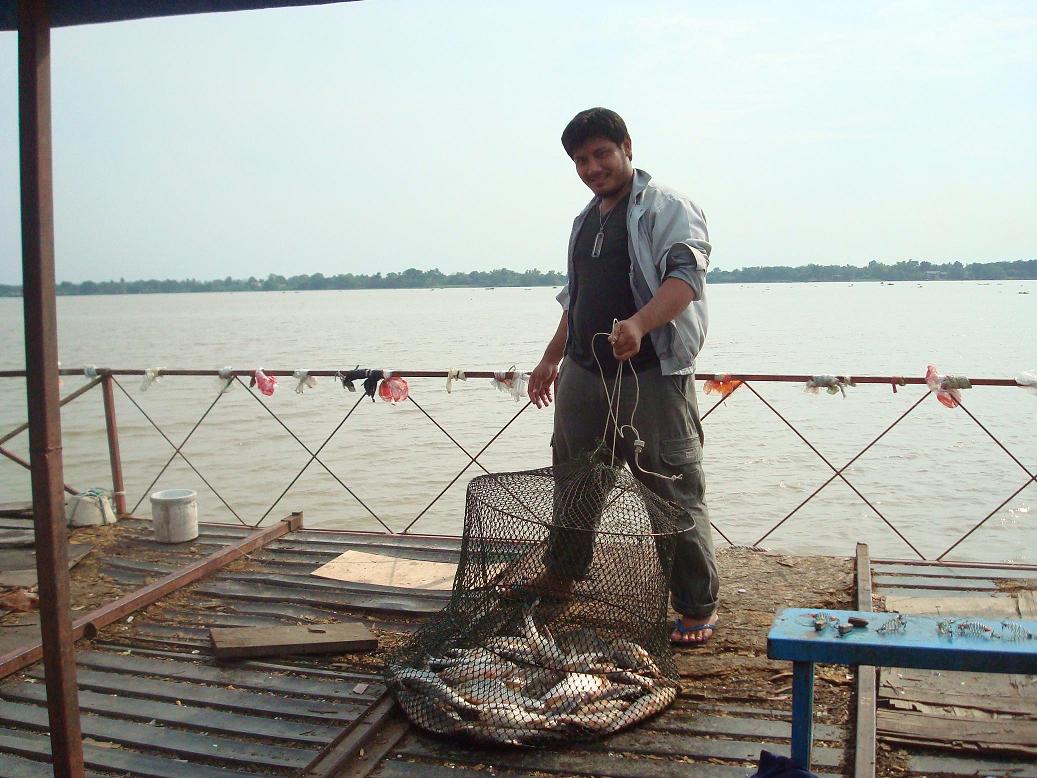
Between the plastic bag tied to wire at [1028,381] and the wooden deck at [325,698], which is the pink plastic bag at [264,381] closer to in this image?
the wooden deck at [325,698]

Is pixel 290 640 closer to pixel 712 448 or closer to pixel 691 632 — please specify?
pixel 691 632


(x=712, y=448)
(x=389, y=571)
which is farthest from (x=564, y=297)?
(x=712, y=448)

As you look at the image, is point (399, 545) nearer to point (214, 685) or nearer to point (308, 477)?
point (214, 685)

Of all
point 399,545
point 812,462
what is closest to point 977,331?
point 812,462

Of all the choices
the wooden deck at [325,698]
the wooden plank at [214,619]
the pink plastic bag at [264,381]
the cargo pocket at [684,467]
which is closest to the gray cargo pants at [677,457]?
the cargo pocket at [684,467]

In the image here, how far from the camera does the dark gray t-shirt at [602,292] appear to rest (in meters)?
3.60

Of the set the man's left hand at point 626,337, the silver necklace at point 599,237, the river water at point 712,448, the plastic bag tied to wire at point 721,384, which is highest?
the silver necklace at point 599,237

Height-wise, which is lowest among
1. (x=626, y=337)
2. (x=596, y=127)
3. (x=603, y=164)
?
(x=626, y=337)

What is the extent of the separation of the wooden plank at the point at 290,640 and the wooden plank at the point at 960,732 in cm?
190

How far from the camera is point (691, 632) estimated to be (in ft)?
12.0

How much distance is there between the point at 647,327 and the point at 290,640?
184 centimetres

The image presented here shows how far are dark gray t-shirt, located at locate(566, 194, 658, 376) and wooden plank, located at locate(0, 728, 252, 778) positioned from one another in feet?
6.38

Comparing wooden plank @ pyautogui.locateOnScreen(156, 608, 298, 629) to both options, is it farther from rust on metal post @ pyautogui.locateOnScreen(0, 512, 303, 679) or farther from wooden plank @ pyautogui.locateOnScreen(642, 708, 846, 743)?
wooden plank @ pyautogui.locateOnScreen(642, 708, 846, 743)

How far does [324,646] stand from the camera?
3654 millimetres
